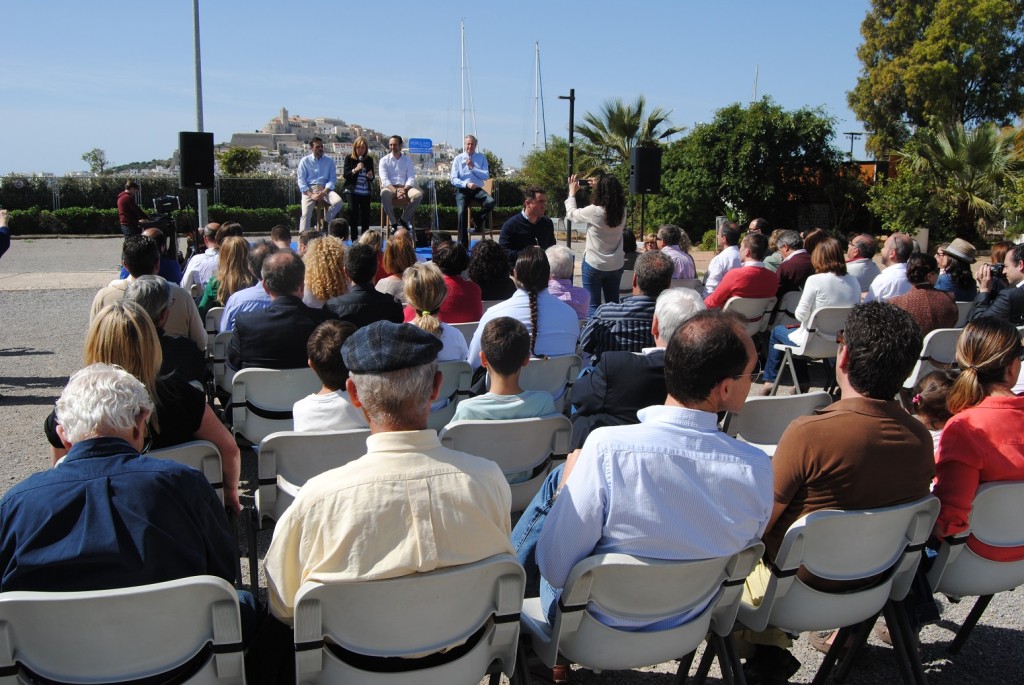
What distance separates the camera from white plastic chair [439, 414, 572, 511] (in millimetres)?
3125

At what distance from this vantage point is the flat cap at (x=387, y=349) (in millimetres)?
2092

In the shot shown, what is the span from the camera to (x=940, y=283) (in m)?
6.92

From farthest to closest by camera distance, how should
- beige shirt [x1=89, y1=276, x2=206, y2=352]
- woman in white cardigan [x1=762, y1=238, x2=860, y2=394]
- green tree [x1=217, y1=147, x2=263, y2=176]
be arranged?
green tree [x1=217, y1=147, x2=263, y2=176] < woman in white cardigan [x1=762, y1=238, x2=860, y2=394] < beige shirt [x1=89, y1=276, x2=206, y2=352]

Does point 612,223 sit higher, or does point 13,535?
point 612,223

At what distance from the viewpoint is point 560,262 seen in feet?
19.3

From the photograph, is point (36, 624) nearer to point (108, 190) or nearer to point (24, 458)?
point (24, 458)

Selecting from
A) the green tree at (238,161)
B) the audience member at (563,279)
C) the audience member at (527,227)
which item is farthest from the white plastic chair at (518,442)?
the green tree at (238,161)

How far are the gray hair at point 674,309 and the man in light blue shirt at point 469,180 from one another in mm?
9668

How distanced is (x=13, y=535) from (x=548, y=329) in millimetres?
3207

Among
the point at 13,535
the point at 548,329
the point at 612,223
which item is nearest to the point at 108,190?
the point at 612,223

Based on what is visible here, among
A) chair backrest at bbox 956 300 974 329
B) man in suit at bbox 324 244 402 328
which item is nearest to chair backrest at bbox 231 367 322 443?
man in suit at bbox 324 244 402 328

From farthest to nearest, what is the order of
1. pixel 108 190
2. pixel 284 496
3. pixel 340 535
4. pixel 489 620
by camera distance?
pixel 108 190 < pixel 284 496 < pixel 489 620 < pixel 340 535

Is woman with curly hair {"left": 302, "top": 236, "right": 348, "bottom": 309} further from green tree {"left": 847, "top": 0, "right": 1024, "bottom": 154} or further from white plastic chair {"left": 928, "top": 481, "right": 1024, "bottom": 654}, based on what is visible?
green tree {"left": 847, "top": 0, "right": 1024, "bottom": 154}

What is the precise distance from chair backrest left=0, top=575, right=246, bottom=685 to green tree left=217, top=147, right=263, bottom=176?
34.4m
